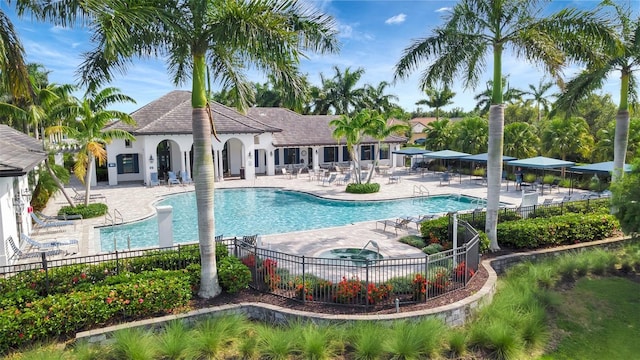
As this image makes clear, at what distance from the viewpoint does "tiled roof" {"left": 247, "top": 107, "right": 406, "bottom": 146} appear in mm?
36719

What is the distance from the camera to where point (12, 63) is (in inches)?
353

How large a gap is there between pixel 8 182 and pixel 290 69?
993 cm

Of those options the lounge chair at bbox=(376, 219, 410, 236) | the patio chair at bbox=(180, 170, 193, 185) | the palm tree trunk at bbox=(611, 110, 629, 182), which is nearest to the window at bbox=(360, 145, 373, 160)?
the patio chair at bbox=(180, 170, 193, 185)

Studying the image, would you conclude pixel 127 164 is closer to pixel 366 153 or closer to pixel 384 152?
pixel 366 153

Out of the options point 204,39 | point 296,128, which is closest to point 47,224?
point 204,39

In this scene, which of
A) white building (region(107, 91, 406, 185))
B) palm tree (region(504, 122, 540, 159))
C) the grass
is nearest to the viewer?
the grass

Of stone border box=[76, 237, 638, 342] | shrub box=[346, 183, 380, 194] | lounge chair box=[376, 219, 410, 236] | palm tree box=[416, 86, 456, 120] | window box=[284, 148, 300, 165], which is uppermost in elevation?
palm tree box=[416, 86, 456, 120]

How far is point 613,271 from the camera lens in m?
12.4

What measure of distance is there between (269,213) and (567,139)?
22.7 meters

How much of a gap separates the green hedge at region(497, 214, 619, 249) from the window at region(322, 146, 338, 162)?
26859mm

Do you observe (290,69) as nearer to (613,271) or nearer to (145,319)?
(145,319)

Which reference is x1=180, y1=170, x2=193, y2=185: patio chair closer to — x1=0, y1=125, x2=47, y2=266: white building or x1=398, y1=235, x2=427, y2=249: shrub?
x1=0, y1=125, x2=47, y2=266: white building

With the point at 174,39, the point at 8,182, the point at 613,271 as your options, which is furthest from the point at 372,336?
the point at 8,182

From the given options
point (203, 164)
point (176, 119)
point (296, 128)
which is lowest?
point (203, 164)
